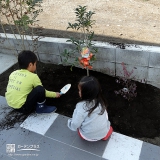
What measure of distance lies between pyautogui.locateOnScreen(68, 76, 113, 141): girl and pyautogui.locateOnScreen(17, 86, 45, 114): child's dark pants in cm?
57

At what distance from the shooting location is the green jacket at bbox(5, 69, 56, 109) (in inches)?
101

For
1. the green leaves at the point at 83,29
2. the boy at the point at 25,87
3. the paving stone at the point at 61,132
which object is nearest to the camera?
the paving stone at the point at 61,132

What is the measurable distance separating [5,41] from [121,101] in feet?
7.99

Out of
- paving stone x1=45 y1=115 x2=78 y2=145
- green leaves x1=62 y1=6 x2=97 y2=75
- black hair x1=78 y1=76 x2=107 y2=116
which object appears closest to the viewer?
black hair x1=78 y1=76 x2=107 y2=116

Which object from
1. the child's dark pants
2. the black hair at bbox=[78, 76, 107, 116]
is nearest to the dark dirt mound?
the child's dark pants

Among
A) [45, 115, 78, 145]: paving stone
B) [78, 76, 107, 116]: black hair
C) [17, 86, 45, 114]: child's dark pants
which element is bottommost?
[45, 115, 78, 145]: paving stone

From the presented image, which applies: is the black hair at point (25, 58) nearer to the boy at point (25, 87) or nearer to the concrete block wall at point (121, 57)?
the boy at point (25, 87)

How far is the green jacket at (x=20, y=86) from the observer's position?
8.38 ft

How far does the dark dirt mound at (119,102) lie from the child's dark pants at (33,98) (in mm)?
330

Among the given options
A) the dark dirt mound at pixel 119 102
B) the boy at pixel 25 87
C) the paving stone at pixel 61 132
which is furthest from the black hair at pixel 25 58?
the paving stone at pixel 61 132

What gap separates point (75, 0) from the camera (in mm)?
6387

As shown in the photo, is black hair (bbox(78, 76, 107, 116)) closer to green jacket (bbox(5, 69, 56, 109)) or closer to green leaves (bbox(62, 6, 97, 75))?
green leaves (bbox(62, 6, 97, 75))

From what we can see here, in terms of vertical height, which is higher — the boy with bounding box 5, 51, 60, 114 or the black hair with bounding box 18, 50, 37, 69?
the black hair with bounding box 18, 50, 37, 69

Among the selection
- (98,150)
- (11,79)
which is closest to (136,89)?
(98,150)
